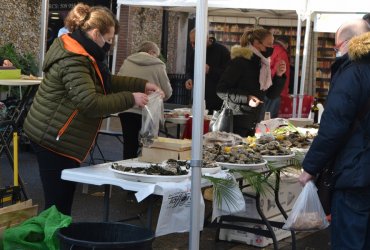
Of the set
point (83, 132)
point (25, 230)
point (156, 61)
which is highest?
point (156, 61)

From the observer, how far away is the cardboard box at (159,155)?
5289mm

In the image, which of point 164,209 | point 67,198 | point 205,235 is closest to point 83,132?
point 67,198

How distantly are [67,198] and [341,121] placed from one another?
190cm

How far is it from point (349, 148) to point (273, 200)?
8.27 feet

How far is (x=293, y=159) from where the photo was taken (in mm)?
5898

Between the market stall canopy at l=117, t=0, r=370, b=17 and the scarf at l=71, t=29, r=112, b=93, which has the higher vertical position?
the market stall canopy at l=117, t=0, r=370, b=17

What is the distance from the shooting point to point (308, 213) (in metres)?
4.51

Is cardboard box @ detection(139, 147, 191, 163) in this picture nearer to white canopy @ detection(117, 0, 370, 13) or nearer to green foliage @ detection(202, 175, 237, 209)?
green foliage @ detection(202, 175, 237, 209)

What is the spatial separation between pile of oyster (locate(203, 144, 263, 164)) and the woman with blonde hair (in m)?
0.83

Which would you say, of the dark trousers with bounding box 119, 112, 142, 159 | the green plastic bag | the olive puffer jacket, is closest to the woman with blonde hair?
the olive puffer jacket

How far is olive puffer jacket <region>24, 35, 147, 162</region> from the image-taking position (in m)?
4.66

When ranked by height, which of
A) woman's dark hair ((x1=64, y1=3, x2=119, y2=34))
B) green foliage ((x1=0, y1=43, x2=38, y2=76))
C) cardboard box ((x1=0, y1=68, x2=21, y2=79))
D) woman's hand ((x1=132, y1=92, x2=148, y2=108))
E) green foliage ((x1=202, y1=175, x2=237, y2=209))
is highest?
woman's dark hair ((x1=64, y1=3, x2=119, y2=34))

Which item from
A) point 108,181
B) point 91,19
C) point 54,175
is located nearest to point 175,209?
point 108,181

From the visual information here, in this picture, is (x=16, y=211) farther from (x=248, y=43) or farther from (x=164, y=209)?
(x=248, y=43)
